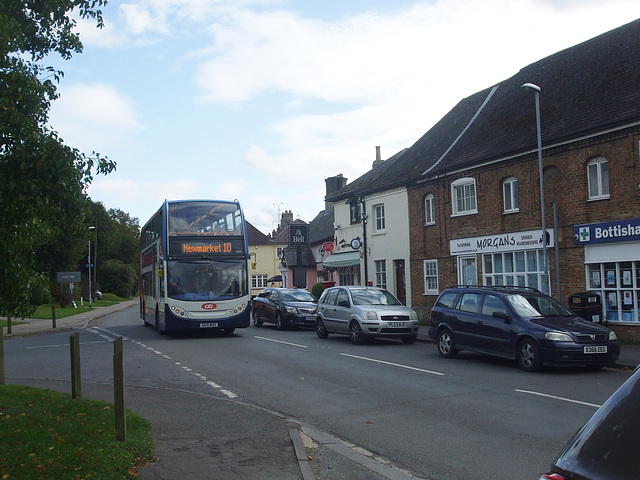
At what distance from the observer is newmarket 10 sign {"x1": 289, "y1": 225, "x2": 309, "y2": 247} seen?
44875 mm

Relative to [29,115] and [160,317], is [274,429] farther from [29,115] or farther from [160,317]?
[160,317]

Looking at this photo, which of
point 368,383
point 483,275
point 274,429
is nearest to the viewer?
point 274,429

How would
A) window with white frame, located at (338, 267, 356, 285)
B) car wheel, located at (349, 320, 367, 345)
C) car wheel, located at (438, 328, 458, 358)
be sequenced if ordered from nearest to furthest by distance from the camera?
car wheel, located at (438, 328, 458, 358)
car wheel, located at (349, 320, 367, 345)
window with white frame, located at (338, 267, 356, 285)

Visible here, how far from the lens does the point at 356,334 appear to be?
62.8ft

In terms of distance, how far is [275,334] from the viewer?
23.9 meters

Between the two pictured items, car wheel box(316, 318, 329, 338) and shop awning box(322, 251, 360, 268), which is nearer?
car wheel box(316, 318, 329, 338)

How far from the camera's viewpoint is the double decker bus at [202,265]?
20.9 metres

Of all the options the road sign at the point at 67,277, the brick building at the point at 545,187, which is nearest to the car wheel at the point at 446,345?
the brick building at the point at 545,187

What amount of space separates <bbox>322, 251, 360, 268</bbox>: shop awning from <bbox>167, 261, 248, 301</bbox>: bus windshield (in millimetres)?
12816

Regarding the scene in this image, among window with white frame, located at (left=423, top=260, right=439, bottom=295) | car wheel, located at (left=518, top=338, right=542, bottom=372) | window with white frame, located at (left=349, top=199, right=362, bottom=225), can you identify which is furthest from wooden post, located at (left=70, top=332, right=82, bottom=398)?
window with white frame, located at (left=349, top=199, right=362, bottom=225)

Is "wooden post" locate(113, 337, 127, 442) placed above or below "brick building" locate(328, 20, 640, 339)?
below

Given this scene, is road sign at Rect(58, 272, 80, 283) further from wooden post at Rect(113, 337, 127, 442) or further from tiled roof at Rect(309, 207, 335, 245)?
wooden post at Rect(113, 337, 127, 442)

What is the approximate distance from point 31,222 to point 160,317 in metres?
15.7

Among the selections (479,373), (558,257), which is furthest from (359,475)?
(558,257)
